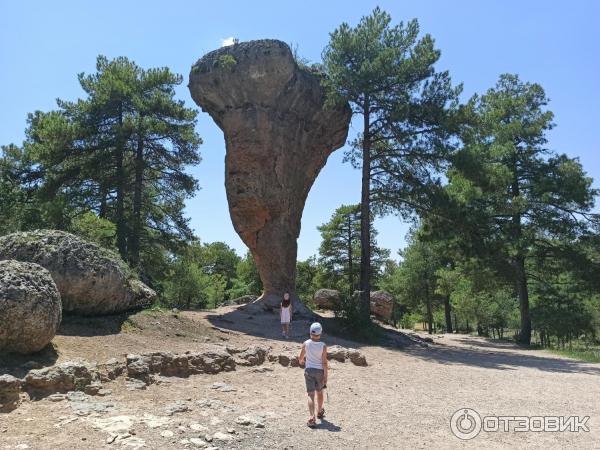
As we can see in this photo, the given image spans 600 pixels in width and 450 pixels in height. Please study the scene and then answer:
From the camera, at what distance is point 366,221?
2025cm

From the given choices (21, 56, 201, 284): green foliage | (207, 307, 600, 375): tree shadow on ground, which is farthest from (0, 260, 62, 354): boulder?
(21, 56, 201, 284): green foliage

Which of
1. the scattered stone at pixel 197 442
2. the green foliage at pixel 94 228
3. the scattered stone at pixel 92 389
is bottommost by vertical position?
the scattered stone at pixel 197 442

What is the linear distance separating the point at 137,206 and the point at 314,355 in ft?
56.9

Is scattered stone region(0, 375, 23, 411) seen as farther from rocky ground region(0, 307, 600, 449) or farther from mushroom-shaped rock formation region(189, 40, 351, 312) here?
mushroom-shaped rock formation region(189, 40, 351, 312)

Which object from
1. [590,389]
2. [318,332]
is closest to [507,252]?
[590,389]

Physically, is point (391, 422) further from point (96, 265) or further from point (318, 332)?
point (96, 265)

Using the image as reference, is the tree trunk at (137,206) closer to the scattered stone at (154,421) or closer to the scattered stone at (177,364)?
the scattered stone at (177,364)

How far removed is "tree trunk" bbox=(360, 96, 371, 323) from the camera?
19.9 m

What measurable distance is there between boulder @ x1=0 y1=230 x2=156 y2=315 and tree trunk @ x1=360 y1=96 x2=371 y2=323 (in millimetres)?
10835

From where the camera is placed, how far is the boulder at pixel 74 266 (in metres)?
10.4

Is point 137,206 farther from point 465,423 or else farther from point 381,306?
point 465,423

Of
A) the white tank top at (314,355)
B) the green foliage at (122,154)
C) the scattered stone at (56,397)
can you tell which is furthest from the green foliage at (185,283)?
the white tank top at (314,355)

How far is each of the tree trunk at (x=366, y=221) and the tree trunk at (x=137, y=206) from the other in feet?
32.5
